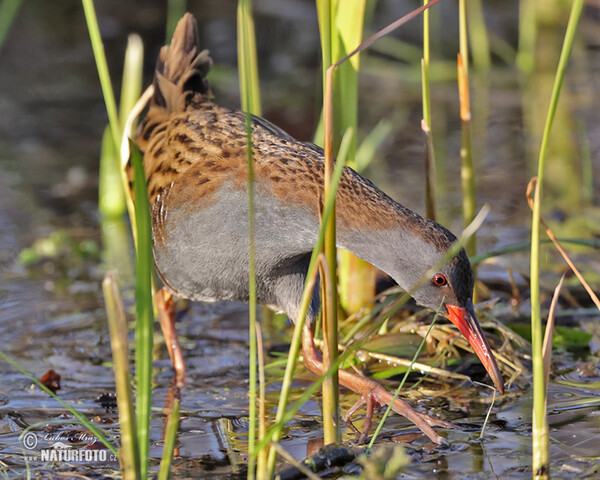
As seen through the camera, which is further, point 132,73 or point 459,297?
point 132,73

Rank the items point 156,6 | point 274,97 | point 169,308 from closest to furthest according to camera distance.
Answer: point 169,308
point 274,97
point 156,6

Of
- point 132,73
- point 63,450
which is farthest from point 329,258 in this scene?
point 132,73

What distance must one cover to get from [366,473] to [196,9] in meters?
8.37

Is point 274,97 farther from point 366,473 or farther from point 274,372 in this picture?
point 366,473

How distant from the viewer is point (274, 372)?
152 inches

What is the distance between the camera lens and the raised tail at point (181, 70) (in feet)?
13.2

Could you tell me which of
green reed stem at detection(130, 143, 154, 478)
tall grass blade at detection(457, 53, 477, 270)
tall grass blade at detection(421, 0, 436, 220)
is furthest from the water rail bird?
green reed stem at detection(130, 143, 154, 478)

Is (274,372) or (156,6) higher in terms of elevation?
(156,6)

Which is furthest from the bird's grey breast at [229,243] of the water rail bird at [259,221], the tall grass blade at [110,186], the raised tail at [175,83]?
the tall grass blade at [110,186]

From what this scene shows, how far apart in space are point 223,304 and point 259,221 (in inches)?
63.1

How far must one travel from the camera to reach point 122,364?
6.76ft

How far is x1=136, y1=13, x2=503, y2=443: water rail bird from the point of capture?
3.04 metres

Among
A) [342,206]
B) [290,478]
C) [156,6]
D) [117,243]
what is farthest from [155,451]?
[156,6]

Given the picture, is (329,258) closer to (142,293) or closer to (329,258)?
(329,258)
